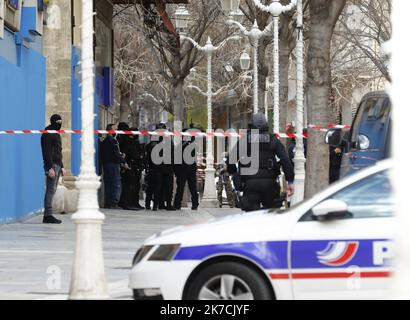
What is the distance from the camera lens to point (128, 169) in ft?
95.6

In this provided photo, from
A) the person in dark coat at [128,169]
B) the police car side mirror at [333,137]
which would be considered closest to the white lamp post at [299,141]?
the police car side mirror at [333,137]

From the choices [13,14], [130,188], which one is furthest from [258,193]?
[130,188]

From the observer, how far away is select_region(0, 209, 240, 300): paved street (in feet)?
39.5

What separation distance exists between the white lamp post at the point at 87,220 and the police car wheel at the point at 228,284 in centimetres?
151

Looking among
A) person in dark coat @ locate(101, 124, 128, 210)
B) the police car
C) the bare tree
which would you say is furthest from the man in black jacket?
the police car

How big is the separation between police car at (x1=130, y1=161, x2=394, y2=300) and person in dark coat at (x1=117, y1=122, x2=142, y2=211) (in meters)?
19.9

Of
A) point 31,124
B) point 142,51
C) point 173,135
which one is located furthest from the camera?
point 142,51

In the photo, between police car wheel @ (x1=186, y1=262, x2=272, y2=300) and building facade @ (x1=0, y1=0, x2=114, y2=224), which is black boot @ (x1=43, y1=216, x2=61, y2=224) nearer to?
building facade @ (x1=0, y1=0, x2=114, y2=224)

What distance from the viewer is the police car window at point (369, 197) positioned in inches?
350

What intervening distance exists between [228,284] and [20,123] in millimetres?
14396

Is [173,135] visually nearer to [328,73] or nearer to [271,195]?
[328,73]

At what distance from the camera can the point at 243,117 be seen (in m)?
78.6
